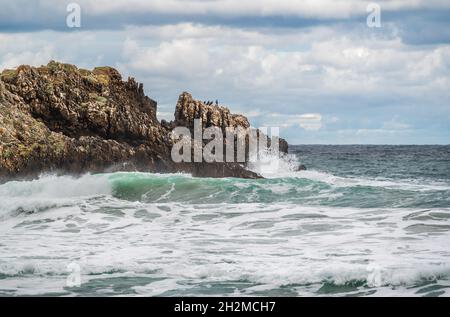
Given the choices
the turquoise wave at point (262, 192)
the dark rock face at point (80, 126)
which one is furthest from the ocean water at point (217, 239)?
the dark rock face at point (80, 126)

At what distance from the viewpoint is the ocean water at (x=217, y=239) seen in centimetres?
1205

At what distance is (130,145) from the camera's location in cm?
3238

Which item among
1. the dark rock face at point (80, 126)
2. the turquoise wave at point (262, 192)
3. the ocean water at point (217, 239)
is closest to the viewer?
the ocean water at point (217, 239)

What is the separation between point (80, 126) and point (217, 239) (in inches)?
649

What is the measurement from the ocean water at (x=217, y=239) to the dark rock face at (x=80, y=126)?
4.59ft

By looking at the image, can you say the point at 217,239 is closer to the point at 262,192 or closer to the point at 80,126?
the point at 262,192

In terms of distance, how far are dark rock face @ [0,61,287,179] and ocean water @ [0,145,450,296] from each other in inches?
55.1

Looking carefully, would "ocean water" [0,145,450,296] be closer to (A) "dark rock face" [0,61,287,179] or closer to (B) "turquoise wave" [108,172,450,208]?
(B) "turquoise wave" [108,172,450,208]

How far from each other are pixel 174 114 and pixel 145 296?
2629 cm

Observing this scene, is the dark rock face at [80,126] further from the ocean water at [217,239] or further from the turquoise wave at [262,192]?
the turquoise wave at [262,192]

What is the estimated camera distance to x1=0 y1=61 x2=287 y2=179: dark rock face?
28.6 metres

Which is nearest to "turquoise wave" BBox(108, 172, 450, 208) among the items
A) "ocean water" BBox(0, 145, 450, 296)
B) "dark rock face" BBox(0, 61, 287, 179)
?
"ocean water" BBox(0, 145, 450, 296)
